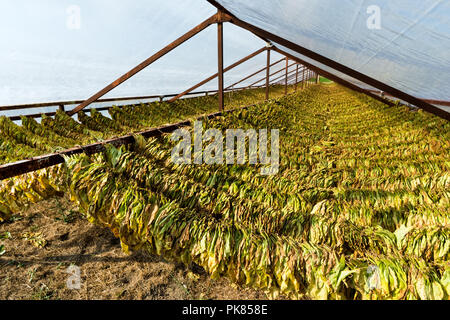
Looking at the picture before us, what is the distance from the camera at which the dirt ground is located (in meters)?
2.50

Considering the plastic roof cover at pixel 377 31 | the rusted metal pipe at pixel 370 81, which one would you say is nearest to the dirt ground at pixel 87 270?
the rusted metal pipe at pixel 370 81

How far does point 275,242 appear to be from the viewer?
1.61 metres

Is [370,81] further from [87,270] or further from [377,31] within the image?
[87,270]

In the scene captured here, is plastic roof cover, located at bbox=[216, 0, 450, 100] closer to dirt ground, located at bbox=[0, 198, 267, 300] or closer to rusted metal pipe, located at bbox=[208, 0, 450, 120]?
rusted metal pipe, located at bbox=[208, 0, 450, 120]

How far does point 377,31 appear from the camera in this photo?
209 cm

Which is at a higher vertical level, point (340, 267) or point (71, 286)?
Answer: point (340, 267)

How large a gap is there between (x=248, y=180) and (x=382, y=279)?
4.90 feet

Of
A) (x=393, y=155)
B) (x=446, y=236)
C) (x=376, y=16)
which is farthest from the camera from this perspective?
(x=393, y=155)

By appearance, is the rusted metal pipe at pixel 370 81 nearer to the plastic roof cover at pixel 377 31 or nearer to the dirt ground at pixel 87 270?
the plastic roof cover at pixel 377 31

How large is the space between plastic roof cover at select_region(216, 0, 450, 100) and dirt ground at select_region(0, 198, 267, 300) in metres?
2.81

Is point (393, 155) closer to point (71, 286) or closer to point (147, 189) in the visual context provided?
point (147, 189)

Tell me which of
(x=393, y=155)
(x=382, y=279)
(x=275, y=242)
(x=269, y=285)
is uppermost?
(x=393, y=155)

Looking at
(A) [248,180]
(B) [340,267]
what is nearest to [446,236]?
(B) [340,267]

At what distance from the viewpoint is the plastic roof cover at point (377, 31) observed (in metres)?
1.69
